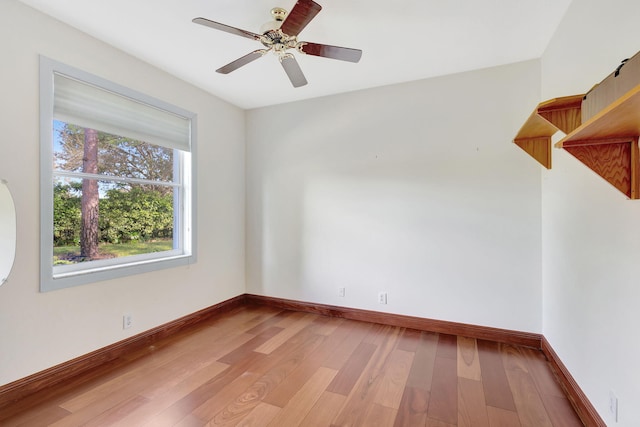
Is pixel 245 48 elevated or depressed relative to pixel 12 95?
elevated

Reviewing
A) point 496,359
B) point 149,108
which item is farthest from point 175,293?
point 496,359

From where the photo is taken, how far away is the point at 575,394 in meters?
1.81

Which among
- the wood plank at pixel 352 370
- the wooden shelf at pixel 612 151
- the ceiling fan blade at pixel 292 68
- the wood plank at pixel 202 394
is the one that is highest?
the ceiling fan blade at pixel 292 68

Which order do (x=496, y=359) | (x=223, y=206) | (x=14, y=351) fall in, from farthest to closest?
(x=223, y=206)
(x=496, y=359)
(x=14, y=351)

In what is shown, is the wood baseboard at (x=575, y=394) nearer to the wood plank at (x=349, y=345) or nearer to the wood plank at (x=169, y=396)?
the wood plank at (x=349, y=345)

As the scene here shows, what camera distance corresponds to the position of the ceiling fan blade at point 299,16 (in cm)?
151

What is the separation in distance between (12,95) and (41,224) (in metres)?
0.85

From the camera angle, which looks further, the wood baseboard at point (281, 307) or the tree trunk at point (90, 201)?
the tree trunk at point (90, 201)

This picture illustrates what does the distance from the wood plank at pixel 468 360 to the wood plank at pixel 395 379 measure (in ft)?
1.25

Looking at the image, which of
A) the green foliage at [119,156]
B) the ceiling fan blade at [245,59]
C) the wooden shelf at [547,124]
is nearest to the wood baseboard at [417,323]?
the wooden shelf at [547,124]

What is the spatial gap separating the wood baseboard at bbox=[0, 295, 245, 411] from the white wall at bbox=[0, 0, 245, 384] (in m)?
0.05

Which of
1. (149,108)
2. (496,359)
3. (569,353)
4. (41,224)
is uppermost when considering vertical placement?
(149,108)

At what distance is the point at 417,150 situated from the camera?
9.90ft

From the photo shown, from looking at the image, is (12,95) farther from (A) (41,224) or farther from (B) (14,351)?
(B) (14,351)
